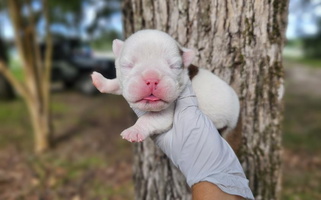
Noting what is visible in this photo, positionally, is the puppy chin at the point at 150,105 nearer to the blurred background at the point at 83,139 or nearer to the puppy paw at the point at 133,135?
the puppy paw at the point at 133,135

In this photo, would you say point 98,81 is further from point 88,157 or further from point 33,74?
point 33,74

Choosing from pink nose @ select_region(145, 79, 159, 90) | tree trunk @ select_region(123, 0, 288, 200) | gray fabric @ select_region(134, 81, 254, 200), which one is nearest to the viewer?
pink nose @ select_region(145, 79, 159, 90)

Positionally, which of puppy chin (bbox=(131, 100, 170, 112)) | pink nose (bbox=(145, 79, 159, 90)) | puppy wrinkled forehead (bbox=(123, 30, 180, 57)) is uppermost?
puppy wrinkled forehead (bbox=(123, 30, 180, 57))

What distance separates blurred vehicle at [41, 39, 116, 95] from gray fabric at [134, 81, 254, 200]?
10.6 metres

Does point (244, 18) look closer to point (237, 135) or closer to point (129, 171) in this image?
point (237, 135)

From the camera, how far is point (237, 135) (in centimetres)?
156

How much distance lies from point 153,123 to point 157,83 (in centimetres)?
21

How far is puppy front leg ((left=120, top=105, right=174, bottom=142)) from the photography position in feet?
4.08

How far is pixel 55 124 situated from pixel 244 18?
664cm

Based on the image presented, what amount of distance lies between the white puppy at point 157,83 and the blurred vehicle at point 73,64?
10548 mm

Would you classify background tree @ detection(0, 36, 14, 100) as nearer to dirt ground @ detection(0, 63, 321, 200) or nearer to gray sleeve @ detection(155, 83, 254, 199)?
dirt ground @ detection(0, 63, 321, 200)

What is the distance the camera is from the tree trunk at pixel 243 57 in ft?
5.59

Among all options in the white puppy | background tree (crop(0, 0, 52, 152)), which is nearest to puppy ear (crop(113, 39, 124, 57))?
the white puppy

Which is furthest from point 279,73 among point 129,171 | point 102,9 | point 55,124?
point 102,9
